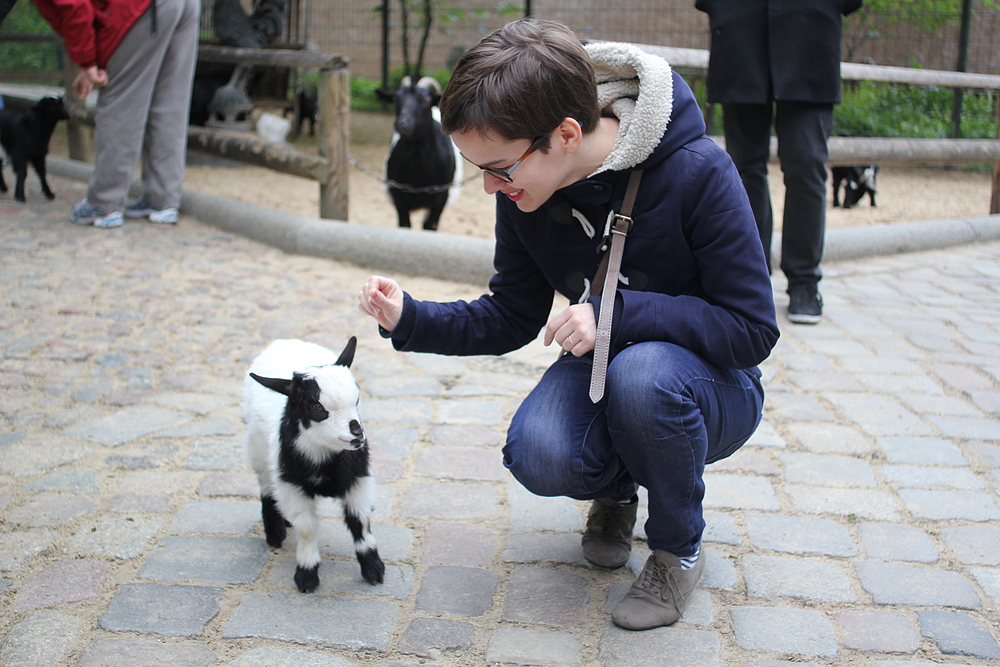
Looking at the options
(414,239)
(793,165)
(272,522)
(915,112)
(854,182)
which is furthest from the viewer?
(915,112)

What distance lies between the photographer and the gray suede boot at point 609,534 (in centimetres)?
229

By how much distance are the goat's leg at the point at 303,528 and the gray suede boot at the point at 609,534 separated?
0.71m

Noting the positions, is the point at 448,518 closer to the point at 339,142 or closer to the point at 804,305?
the point at 804,305

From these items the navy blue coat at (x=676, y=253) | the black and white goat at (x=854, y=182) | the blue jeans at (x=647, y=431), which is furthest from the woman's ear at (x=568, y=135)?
the black and white goat at (x=854, y=182)

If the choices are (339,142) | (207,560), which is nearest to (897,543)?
(207,560)

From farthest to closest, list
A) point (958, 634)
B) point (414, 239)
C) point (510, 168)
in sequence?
point (414, 239) < point (958, 634) < point (510, 168)

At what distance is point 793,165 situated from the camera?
4.39m

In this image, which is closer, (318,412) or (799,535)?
(318,412)

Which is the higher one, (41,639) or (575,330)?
(575,330)

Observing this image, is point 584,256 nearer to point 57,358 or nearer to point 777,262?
point 57,358

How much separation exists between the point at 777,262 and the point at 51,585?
4.55 m

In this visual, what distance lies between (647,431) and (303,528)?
862 mm

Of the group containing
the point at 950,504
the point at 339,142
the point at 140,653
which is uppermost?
the point at 339,142

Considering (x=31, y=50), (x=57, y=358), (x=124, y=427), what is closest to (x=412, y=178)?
(x=57, y=358)
